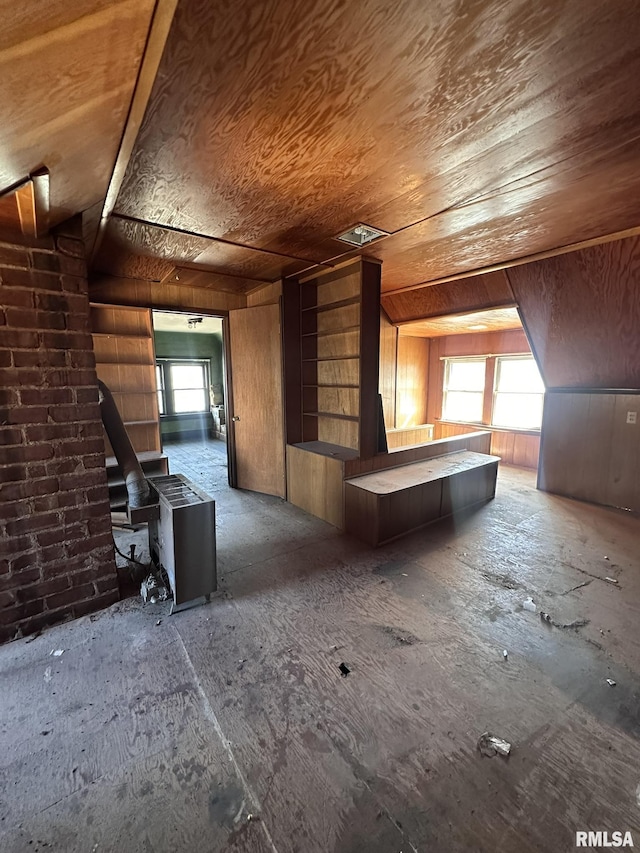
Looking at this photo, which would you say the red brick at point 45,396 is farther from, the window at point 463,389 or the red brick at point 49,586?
the window at point 463,389

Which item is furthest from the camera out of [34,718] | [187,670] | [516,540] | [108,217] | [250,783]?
[516,540]

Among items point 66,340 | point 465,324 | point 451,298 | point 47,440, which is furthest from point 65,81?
point 465,324

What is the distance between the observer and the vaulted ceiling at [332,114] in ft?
3.31

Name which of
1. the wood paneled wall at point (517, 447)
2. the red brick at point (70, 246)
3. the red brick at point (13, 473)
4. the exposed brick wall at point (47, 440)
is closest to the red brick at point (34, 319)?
the exposed brick wall at point (47, 440)

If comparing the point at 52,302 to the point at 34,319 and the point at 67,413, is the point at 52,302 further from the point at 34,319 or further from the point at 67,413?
the point at 67,413

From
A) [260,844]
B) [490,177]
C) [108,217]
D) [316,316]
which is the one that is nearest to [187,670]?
[260,844]

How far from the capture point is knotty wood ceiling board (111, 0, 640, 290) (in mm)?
1070

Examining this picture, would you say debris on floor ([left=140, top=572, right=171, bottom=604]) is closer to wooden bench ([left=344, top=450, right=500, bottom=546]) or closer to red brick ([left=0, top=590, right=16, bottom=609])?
red brick ([left=0, top=590, right=16, bottom=609])

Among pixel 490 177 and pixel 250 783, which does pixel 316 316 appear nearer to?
pixel 490 177

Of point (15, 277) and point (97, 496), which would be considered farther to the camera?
point (97, 496)

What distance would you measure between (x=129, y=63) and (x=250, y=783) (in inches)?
93.5

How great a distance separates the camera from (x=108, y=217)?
227 centimetres

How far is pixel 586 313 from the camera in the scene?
3354 mm

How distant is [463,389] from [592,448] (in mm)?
2805
